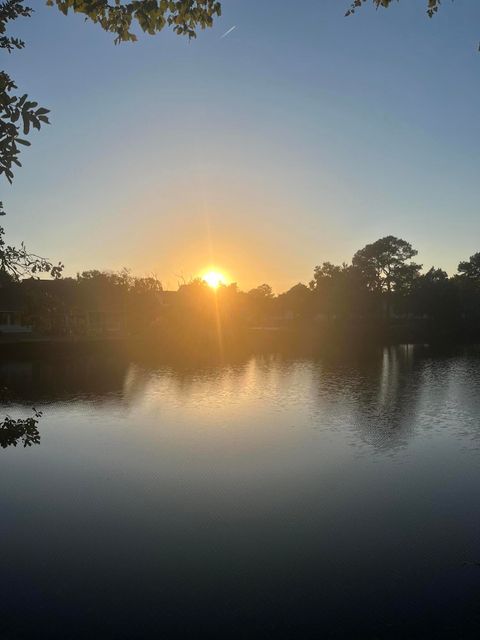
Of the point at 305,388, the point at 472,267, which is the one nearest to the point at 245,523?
the point at 305,388

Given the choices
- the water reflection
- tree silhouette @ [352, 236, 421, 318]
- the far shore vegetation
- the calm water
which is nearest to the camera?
the calm water

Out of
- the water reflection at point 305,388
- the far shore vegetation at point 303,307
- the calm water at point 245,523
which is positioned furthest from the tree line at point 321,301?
the calm water at point 245,523

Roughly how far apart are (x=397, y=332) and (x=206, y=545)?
79.9 m

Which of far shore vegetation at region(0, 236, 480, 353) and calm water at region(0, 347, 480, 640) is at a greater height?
far shore vegetation at region(0, 236, 480, 353)

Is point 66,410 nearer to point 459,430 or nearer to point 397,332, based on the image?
point 459,430

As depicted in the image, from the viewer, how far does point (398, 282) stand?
10156 centimetres

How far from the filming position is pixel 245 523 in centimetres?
972

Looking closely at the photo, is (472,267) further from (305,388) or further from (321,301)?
(305,388)

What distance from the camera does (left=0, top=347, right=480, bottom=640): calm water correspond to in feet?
22.0

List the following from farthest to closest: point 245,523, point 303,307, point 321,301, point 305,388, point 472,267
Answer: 1. point 472,267
2. point 303,307
3. point 321,301
4. point 305,388
5. point 245,523

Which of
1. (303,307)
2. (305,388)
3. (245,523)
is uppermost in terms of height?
(303,307)

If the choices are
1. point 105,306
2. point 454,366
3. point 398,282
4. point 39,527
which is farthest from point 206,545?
point 398,282

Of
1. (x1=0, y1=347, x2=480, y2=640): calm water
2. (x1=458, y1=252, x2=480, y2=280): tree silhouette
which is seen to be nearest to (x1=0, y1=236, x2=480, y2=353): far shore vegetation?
(x1=458, y1=252, x2=480, y2=280): tree silhouette

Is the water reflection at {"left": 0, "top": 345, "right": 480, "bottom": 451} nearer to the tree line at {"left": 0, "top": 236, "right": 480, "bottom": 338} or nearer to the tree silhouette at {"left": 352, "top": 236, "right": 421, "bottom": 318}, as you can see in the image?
the tree line at {"left": 0, "top": 236, "right": 480, "bottom": 338}
